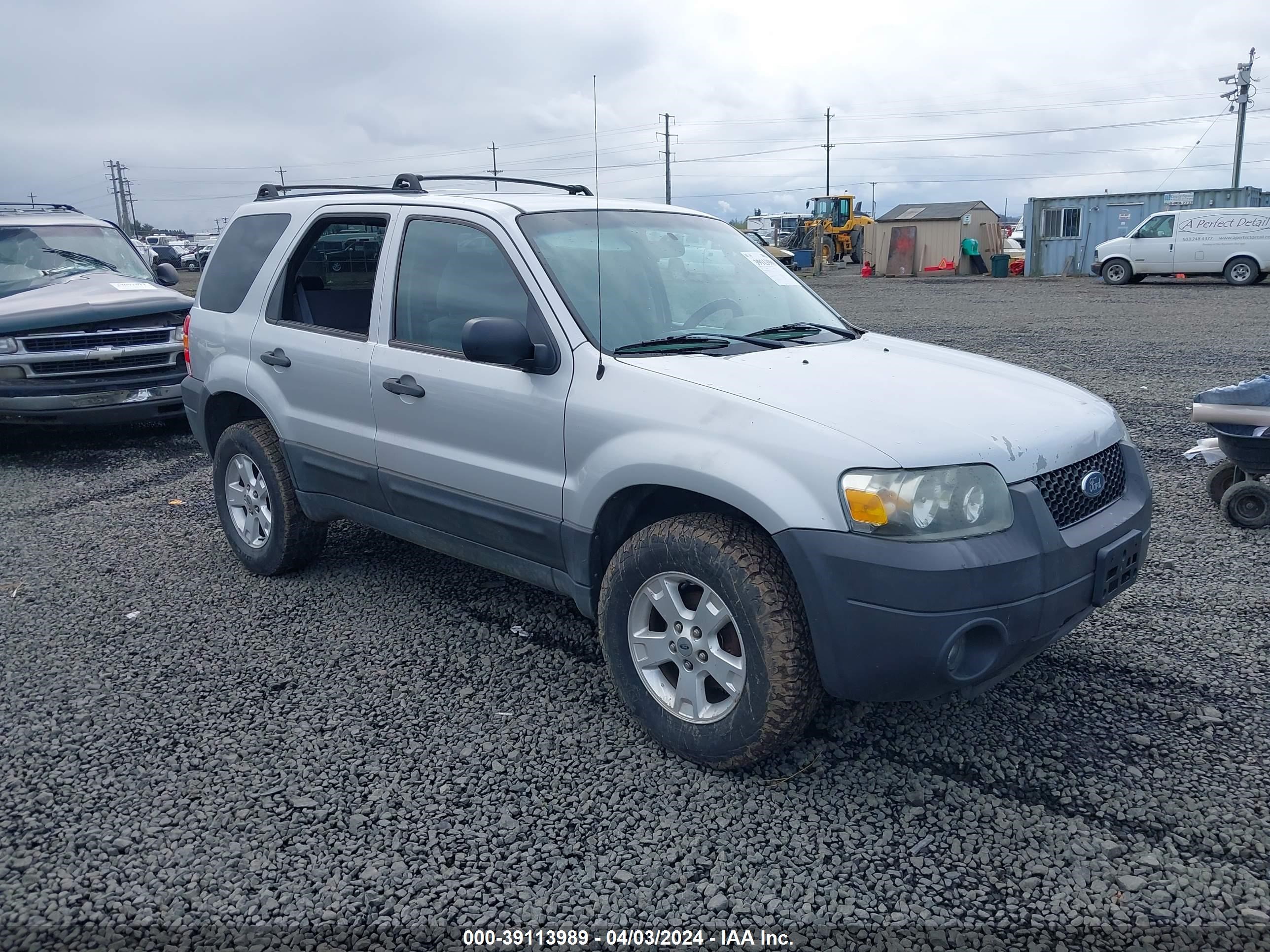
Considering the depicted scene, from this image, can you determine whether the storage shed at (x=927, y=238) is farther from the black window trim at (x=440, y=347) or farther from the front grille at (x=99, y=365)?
the black window trim at (x=440, y=347)

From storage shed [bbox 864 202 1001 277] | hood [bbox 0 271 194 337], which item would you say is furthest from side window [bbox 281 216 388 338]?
storage shed [bbox 864 202 1001 277]

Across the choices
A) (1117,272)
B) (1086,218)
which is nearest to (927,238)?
(1086,218)

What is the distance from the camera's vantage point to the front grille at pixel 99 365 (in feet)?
26.7

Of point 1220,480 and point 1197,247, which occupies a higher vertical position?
point 1197,247

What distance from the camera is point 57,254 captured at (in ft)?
31.1

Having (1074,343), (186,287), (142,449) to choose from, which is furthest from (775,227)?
(142,449)

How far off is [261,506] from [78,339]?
424cm

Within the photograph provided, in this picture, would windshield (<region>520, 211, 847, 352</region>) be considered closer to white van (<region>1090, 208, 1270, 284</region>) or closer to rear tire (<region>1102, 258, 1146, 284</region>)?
white van (<region>1090, 208, 1270, 284</region>)

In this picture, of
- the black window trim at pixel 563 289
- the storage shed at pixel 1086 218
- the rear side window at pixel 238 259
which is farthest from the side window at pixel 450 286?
the storage shed at pixel 1086 218

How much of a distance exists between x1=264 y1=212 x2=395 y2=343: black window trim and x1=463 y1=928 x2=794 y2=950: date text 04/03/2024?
2.66 metres

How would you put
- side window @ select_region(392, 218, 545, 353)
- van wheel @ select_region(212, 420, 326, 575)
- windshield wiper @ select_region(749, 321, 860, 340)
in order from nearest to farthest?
side window @ select_region(392, 218, 545, 353)
windshield wiper @ select_region(749, 321, 860, 340)
van wheel @ select_region(212, 420, 326, 575)

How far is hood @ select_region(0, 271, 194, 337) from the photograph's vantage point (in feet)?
26.7

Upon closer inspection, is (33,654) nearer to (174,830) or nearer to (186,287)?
(174,830)

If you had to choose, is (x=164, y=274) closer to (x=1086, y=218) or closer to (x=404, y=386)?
(x=404, y=386)
